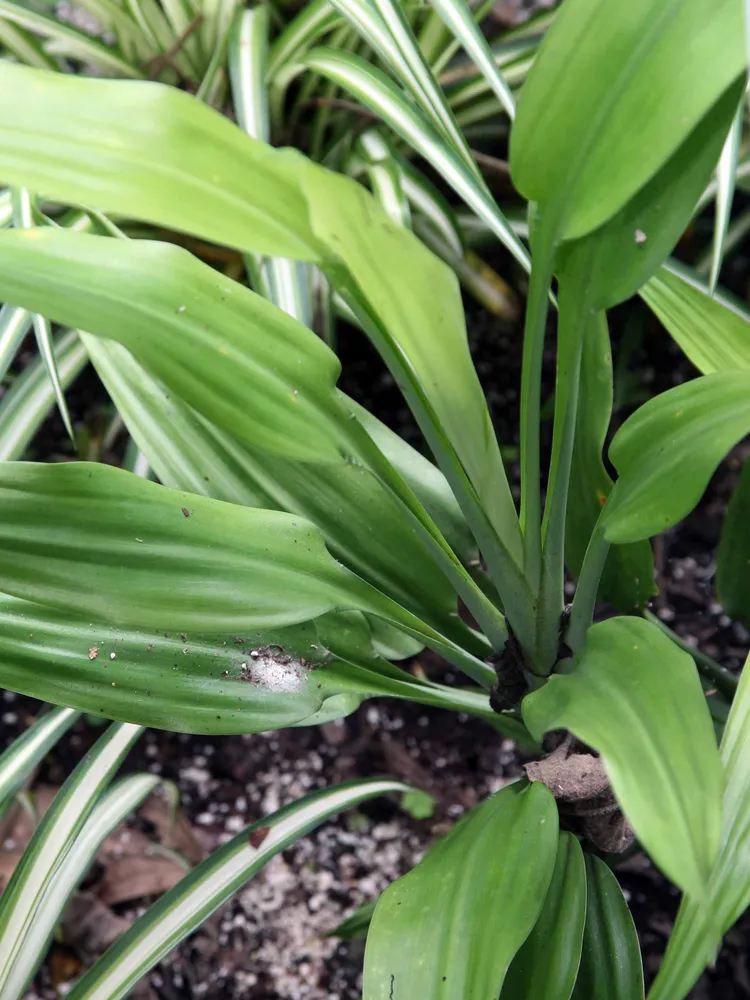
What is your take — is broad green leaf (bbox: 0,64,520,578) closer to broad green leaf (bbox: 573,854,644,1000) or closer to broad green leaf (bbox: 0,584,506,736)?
broad green leaf (bbox: 0,584,506,736)

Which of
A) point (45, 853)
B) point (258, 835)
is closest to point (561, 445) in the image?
point (258, 835)

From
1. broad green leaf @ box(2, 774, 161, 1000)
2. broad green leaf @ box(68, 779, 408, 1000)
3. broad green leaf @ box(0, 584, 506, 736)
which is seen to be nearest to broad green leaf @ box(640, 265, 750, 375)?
broad green leaf @ box(0, 584, 506, 736)

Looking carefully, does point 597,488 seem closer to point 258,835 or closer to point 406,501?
point 406,501

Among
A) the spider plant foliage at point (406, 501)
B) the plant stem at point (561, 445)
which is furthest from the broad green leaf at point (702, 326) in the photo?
the plant stem at point (561, 445)

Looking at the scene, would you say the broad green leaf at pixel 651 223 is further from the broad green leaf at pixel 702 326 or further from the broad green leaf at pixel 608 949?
the broad green leaf at pixel 608 949

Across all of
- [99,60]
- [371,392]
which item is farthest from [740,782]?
[99,60]

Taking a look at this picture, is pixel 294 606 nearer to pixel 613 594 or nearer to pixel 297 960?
pixel 613 594
